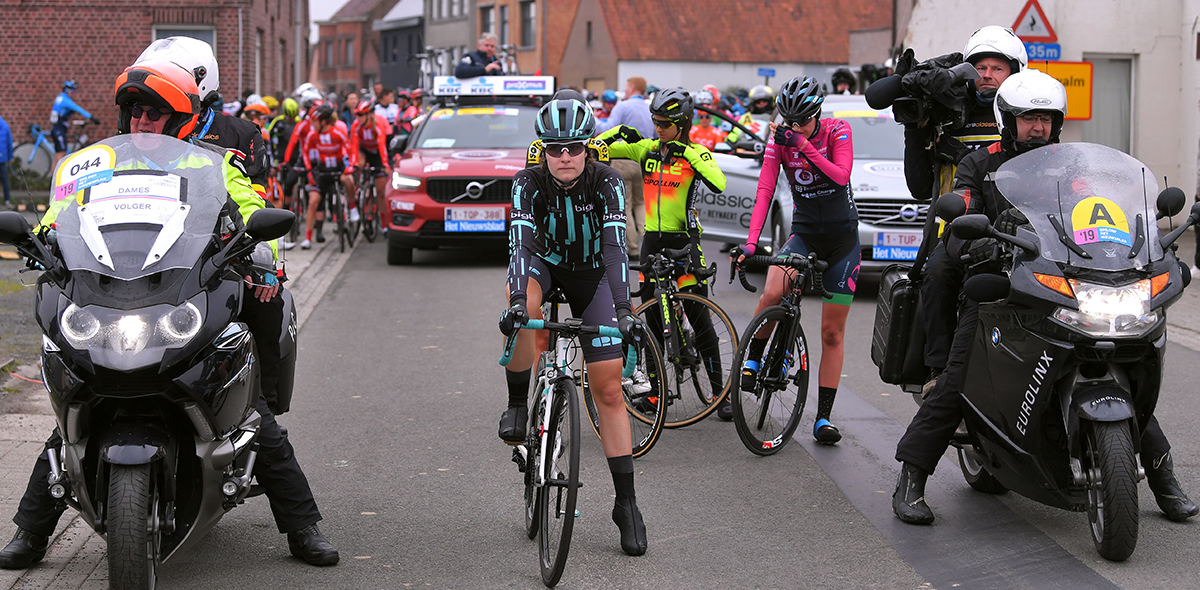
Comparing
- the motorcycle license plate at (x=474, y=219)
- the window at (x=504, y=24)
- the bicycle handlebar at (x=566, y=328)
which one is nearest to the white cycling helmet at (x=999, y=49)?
the bicycle handlebar at (x=566, y=328)

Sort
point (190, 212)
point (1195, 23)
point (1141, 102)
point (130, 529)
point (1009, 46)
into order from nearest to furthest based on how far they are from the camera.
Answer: point (130, 529)
point (190, 212)
point (1009, 46)
point (1195, 23)
point (1141, 102)

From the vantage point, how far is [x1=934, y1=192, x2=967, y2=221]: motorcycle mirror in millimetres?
5223

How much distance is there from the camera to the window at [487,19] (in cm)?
7119

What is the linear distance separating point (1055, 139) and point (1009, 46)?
0.86 metres

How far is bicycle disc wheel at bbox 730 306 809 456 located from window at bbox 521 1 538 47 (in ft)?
201

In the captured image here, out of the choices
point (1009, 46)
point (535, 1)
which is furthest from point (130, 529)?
point (535, 1)

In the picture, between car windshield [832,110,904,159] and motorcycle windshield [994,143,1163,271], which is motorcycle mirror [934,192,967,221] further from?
car windshield [832,110,904,159]

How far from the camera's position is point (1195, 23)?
1844 cm

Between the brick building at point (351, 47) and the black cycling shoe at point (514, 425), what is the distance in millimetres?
93986

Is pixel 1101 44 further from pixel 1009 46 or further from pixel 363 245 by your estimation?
pixel 1009 46

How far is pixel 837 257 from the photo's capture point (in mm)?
7172

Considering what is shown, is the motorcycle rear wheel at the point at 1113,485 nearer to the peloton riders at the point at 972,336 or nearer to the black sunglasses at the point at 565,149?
the peloton riders at the point at 972,336

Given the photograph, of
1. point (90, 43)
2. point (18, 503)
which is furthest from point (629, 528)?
point (90, 43)

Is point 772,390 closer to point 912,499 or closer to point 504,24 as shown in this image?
point 912,499
